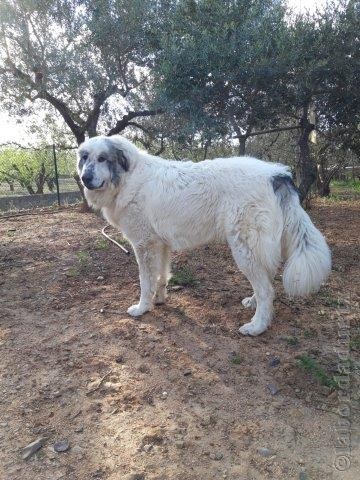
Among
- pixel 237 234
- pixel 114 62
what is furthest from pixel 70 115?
pixel 237 234

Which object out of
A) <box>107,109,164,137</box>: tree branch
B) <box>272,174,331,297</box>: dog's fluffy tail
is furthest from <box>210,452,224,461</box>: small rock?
<box>107,109,164,137</box>: tree branch

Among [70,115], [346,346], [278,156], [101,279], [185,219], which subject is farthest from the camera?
[278,156]

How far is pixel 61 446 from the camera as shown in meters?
2.12

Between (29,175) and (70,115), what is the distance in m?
23.6

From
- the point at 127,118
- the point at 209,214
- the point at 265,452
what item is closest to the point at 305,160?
the point at 127,118

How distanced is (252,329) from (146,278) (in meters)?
1.20

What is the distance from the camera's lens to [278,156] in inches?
659

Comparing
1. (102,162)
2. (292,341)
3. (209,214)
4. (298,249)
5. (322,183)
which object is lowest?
(292,341)

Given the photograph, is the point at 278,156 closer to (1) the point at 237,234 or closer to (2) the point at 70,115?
(2) the point at 70,115

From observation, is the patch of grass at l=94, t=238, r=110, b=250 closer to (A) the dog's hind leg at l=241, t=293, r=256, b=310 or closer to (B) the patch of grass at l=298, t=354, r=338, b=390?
(A) the dog's hind leg at l=241, t=293, r=256, b=310

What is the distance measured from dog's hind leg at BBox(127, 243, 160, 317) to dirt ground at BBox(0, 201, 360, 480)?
197 millimetres

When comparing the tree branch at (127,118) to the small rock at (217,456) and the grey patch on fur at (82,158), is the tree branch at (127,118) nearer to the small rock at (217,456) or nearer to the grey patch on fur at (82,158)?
the grey patch on fur at (82,158)

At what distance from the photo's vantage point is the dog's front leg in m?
3.80

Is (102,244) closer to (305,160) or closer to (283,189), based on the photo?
(283,189)
